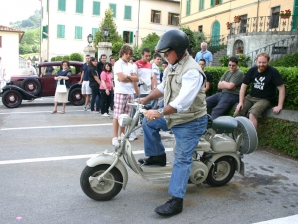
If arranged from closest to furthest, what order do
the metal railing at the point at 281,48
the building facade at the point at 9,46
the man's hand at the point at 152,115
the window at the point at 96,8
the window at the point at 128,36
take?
the man's hand at the point at 152,115
the metal railing at the point at 281,48
the window at the point at 96,8
the building facade at the point at 9,46
the window at the point at 128,36

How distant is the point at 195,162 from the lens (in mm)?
4059

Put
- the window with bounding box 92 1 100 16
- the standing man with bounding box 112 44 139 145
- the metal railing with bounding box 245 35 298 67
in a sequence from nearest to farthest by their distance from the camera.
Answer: the standing man with bounding box 112 44 139 145
the metal railing with bounding box 245 35 298 67
the window with bounding box 92 1 100 16

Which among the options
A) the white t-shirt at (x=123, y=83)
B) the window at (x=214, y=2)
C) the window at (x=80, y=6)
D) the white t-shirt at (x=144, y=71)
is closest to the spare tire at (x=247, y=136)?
the white t-shirt at (x=123, y=83)

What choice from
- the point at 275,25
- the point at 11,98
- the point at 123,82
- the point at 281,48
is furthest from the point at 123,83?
the point at 275,25

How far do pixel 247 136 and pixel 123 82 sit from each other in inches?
110

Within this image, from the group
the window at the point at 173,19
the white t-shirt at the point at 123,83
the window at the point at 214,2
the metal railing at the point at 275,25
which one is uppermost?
the window at the point at 173,19

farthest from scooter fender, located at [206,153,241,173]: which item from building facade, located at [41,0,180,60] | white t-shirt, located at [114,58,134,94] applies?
building facade, located at [41,0,180,60]

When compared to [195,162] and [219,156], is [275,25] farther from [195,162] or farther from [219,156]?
[195,162]

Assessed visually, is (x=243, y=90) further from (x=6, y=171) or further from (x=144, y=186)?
(x=6, y=171)

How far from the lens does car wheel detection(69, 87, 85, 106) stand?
1301cm

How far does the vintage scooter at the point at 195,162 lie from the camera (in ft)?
12.4

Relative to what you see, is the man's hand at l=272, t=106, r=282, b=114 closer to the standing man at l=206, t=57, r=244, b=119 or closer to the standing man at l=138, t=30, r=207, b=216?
the standing man at l=206, t=57, r=244, b=119

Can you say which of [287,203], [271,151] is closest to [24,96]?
[271,151]

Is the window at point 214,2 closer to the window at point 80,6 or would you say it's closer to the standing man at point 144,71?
the window at point 80,6
